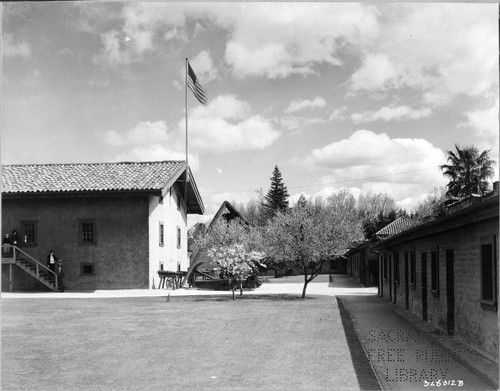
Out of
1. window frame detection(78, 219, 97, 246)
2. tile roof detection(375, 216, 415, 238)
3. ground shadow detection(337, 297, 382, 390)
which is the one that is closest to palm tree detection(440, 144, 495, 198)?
tile roof detection(375, 216, 415, 238)

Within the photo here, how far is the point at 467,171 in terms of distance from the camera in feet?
→ 167

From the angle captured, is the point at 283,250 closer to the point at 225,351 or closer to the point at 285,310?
the point at 285,310

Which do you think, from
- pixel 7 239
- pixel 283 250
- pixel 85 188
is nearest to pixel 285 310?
pixel 283 250

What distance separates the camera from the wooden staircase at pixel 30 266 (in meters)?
31.7

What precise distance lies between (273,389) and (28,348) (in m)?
6.23

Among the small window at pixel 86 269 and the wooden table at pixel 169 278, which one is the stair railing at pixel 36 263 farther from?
the wooden table at pixel 169 278

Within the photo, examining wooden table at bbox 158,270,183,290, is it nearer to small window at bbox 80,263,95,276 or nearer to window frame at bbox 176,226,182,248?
small window at bbox 80,263,95,276

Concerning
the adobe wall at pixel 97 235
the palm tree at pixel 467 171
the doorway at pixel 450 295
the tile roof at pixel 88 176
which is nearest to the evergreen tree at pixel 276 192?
the palm tree at pixel 467 171

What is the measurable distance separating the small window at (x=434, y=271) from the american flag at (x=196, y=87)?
1656cm

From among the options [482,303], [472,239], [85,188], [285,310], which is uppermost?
[85,188]

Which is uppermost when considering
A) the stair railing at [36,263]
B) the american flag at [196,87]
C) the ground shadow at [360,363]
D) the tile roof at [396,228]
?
the american flag at [196,87]

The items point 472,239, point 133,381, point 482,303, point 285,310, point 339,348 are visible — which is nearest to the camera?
point 133,381

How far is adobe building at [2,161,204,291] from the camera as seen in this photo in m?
32.6

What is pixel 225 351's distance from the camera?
11.7m
